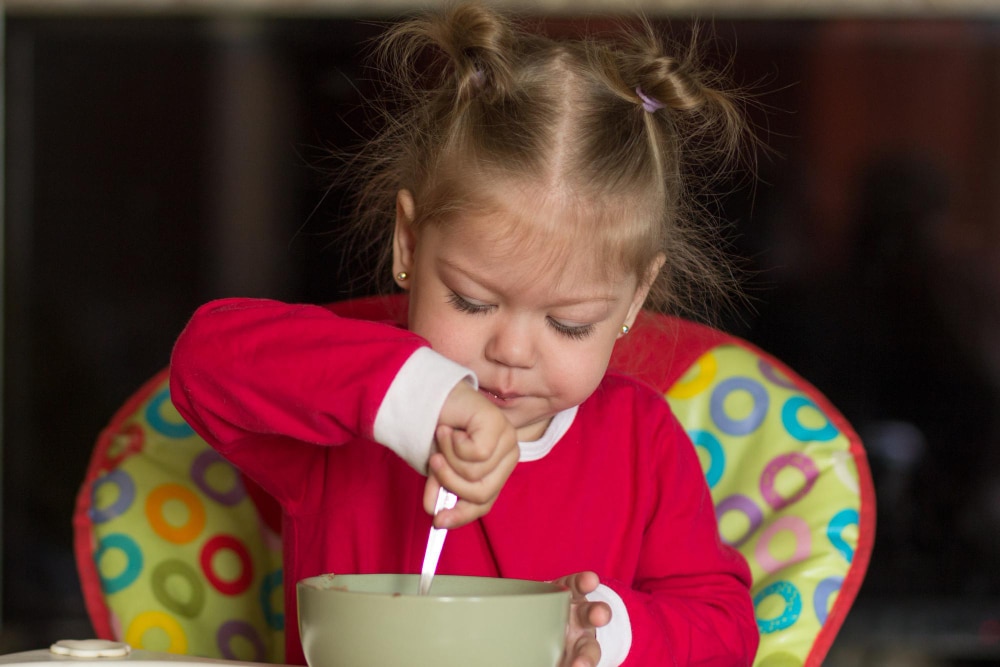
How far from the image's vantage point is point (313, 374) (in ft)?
2.15

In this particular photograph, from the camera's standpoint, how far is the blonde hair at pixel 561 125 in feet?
2.81

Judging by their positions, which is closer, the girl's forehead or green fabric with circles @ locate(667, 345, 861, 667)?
the girl's forehead

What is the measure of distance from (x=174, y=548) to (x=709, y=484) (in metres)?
0.49

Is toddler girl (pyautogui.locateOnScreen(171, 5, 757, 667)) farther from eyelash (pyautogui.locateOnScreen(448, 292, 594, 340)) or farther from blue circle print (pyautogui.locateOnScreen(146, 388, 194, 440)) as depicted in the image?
blue circle print (pyautogui.locateOnScreen(146, 388, 194, 440))

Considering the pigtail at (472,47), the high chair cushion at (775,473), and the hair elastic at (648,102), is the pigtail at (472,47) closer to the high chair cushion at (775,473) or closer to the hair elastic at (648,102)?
the hair elastic at (648,102)

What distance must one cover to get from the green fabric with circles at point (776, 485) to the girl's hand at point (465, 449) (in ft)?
1.39

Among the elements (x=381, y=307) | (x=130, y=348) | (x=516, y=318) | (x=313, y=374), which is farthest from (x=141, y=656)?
(x=130, y=348)

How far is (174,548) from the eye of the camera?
102cm

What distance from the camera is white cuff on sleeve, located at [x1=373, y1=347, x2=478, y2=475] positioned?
1.96ft

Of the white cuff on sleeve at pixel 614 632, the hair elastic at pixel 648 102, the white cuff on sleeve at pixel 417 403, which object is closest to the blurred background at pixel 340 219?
the hair elastic at pixel 648 102

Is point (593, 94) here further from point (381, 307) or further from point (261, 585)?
point (261, 585)

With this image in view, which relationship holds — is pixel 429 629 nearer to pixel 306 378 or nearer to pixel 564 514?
pixel 306 378

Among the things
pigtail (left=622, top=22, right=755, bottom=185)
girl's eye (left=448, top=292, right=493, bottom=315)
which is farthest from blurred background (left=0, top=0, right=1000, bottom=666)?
girl's eye (left=448, top=292, right=493, bottom=315)

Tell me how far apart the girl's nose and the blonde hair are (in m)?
0.09
